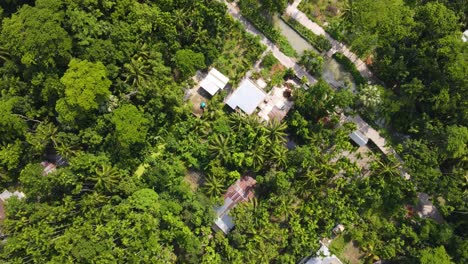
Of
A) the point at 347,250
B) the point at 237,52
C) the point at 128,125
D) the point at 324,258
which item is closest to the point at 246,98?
the point at 237,52

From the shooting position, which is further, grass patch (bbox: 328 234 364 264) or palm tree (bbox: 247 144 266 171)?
grass patch (bbox: 328 234 364 264)

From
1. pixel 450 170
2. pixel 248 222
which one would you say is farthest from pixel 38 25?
pixel 450 170

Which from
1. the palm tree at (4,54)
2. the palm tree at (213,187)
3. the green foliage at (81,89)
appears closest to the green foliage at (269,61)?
the palm tree at (213,187)

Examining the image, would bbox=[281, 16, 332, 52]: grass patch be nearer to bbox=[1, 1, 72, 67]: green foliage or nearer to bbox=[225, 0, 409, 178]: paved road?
bbox=[225, 0, 409, 178]: paved road

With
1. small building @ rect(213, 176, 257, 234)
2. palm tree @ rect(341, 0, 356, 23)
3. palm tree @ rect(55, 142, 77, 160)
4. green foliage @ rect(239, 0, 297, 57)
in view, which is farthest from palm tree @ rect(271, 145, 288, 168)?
palm tree @ rect(55, 142, 77, 160)

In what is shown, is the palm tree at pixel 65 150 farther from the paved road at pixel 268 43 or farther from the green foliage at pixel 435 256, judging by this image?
the green foliage at pixel 435 256

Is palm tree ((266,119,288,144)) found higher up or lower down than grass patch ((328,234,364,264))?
higher up
